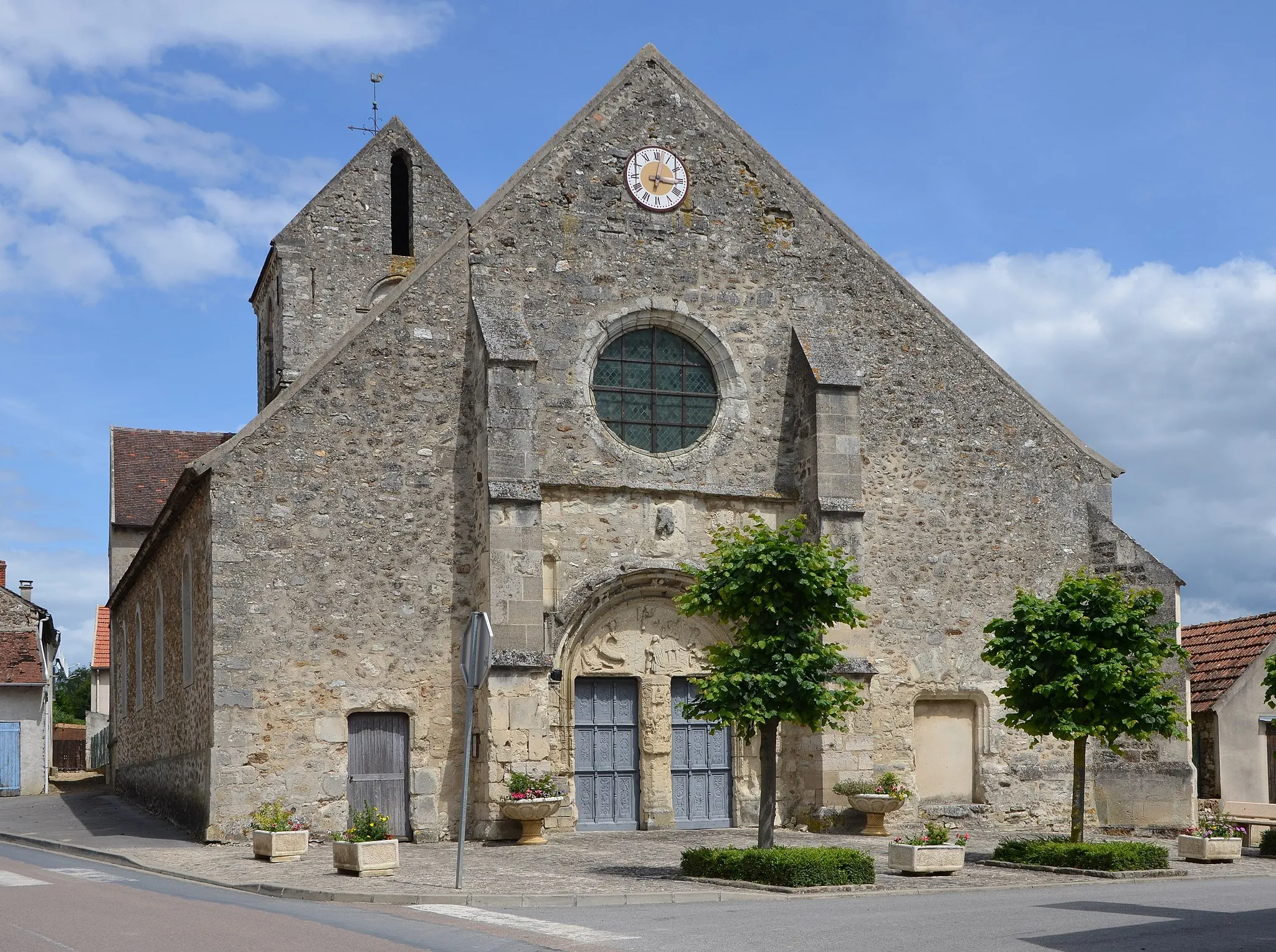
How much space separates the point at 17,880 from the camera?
13109 millimetres

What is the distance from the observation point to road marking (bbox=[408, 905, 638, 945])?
951cm

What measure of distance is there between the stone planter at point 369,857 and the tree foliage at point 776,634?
3.15 m

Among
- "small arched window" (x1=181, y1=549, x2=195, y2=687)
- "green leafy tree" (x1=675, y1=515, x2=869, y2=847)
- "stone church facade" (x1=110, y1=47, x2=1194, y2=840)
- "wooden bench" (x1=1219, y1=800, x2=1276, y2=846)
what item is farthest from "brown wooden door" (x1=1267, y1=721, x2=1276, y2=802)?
"small arched window" (x1=181, y1=549, x2=195, y2=687)

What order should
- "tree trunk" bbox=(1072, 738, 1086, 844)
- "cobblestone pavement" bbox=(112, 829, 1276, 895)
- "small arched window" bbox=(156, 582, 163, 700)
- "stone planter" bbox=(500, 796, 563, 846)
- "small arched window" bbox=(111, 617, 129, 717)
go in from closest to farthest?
"cobblestone pavement" bbox=(112, 829, 1276, 895)
"tree trunk" bbox=(1072, 738, 1086, 844)
"stone planter" bbox=(500, 796, 563, 846)
"small arched window" bbox=(156, 582, 163, 700)
"small arched window" bbox=(111, 617, 129, 717)

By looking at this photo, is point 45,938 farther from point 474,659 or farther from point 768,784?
point 768,784

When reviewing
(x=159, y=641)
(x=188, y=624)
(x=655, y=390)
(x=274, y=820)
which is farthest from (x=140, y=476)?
(x=274, y=820)

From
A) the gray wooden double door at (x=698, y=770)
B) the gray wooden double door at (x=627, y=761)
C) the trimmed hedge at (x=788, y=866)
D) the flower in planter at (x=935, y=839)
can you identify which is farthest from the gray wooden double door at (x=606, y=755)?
the flower in planter at (x=935, y=839)

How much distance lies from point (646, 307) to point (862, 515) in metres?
4.01

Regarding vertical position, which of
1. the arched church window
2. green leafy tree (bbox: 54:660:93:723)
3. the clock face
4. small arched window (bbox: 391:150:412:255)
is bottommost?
green leafy tree (bbox: 54:660:93:723)

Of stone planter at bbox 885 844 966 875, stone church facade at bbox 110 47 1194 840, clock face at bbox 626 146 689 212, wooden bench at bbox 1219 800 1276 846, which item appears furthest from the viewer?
clock face at bbox 626 146 689 212

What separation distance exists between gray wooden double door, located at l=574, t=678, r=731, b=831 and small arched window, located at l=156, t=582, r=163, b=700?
25.5ft

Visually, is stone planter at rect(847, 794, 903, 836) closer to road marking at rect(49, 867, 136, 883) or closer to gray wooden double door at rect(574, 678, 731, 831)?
gray wooden double door at rect(574, 678, 731, 831)

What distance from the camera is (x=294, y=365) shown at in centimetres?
2741

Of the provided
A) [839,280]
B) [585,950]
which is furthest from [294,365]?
[585,950]
